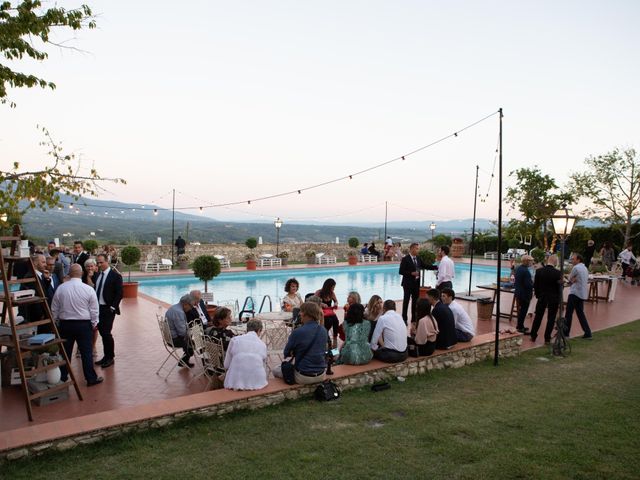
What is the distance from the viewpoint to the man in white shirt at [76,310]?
4855mm

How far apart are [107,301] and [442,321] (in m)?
4.49

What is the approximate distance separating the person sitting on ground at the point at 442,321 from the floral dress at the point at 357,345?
46.5 inches

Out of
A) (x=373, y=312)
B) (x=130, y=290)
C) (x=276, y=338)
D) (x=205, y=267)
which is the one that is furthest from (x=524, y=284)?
(x=130, y=290)

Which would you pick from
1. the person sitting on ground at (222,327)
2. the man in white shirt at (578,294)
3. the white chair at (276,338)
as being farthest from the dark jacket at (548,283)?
the person sitting on ground at (222,327)

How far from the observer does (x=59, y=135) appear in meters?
7.12

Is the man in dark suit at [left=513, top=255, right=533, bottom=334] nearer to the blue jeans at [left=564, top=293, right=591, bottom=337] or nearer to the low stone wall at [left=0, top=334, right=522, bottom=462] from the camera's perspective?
the blue jeans at [left=564, top=293, right=591, bottom=337]

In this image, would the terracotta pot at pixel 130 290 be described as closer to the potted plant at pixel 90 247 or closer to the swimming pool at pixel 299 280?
the swimming pool at pixel 299 280

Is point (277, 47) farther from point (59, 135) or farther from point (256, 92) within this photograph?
point (59, 135)

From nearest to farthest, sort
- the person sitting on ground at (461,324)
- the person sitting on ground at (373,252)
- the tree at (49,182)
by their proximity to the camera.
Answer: the tree at (49,182), the person sitting on ground at (461,324), the person sitting on ground at (373,252)

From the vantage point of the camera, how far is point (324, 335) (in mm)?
4824

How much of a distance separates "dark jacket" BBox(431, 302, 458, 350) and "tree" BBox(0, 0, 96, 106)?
577cm

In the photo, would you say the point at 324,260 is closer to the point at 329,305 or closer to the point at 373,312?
A: the point at 329,305

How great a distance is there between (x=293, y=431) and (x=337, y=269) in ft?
58.8

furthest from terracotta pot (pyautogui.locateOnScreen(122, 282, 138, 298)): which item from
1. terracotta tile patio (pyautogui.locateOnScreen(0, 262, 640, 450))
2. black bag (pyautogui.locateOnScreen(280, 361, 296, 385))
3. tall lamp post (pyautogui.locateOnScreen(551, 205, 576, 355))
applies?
tall lamp post (pyautogui.locateOnScreen(551, 205, 576, 355))
